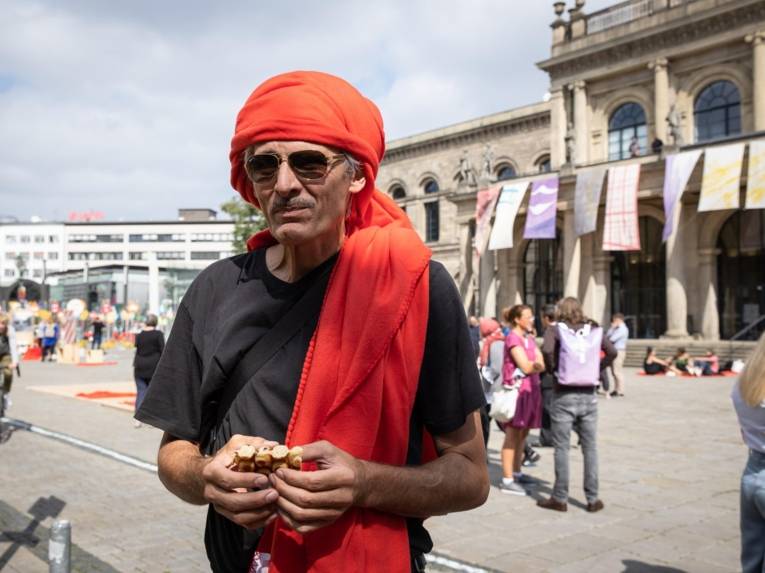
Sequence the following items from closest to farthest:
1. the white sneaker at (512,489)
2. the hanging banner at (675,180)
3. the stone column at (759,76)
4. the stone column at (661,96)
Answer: the white sneaker at (512,489) → the hanging banner at (675,180) → the stone column at (759,76) → the stone column at (661,96)

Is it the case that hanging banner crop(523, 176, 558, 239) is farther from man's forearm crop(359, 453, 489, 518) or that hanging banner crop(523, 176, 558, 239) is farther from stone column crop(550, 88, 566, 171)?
man's forearm crop(359, 453, 489, 518)

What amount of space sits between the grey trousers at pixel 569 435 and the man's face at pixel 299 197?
19.5 ft

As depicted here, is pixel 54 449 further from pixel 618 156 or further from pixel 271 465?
pixel 618 156

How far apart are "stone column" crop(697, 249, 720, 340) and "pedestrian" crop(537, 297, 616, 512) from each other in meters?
23.2

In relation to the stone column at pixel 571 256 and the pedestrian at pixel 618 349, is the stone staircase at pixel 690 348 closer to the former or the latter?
the stone column at pixel 571 256

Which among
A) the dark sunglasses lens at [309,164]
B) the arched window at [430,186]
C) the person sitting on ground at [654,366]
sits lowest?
the person sitting on ground at [654,366]

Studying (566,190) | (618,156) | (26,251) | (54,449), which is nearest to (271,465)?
(54,449)

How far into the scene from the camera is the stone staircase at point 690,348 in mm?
25080

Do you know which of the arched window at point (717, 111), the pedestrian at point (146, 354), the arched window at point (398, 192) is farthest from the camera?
the arched window at point (398, 192)

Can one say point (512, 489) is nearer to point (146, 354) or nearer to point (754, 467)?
point (754, 467)

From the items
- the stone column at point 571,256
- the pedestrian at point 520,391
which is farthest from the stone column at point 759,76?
the pedestrian at point 520,391

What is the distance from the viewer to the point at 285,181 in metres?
1.71

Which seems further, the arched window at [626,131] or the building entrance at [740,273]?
the arched window at [626,131]

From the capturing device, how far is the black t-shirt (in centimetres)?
170
